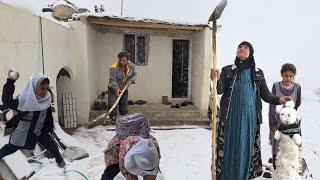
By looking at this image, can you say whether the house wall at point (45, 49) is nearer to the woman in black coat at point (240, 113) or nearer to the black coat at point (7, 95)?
the black coat at point (7, 95)

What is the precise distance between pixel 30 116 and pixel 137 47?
21.0 ft

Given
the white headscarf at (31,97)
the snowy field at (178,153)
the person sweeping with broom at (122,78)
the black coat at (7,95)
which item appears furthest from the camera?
the person sweeping with broom at (122,78)

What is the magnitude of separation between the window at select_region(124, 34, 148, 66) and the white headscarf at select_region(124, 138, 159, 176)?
7828mm

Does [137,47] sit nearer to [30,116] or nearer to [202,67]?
[202,67]

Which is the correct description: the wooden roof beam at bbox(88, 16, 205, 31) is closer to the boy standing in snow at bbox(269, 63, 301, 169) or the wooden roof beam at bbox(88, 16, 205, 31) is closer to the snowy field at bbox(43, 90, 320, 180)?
the snowy field at bbox(43, 90, 320, 180)

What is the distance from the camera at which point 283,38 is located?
51.9m

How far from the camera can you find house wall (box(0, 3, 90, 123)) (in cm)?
508

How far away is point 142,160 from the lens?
2.49 meters

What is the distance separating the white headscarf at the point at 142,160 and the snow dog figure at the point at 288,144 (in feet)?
6.25

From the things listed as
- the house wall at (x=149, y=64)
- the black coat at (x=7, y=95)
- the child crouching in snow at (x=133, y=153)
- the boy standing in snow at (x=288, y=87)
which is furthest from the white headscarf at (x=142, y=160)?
the house wall at (x=149, y=64)

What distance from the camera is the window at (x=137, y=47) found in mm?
10148

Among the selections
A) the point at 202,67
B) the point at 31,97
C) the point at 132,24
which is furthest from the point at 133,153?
the point at 202,67

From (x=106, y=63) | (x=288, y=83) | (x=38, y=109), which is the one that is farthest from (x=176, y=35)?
(x=38, y=109)

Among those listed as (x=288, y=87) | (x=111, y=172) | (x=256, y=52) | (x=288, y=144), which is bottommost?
(x=111, y=172)
